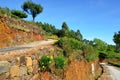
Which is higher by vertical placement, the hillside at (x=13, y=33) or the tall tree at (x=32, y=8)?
the tall tree at (x=32, y=8)

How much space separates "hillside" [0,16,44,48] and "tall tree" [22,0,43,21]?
27.6m

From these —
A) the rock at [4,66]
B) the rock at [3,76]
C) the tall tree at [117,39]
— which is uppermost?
the tall tree at [117,39]

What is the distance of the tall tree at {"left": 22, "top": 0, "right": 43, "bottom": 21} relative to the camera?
167ft

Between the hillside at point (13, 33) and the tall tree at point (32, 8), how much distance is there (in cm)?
2759

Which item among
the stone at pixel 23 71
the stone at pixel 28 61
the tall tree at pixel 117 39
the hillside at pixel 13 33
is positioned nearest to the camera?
the stone at pixel 23 71

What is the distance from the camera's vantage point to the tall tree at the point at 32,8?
167 feet

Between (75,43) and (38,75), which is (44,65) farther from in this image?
(75,43)

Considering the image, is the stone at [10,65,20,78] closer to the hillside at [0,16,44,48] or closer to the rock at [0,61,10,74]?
the rock at [0,61,10,74]

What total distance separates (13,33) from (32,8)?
3363 cm

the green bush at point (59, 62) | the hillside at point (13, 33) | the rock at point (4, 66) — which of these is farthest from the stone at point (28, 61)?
the hillside at point (13, 33)

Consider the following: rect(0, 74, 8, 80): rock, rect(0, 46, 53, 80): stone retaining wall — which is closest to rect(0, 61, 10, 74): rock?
rect(0, 46, 53, 80): stone retaining wall

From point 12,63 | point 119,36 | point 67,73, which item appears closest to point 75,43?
point 67,73

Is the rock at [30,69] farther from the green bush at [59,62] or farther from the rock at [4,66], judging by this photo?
the green bush at [59,62]

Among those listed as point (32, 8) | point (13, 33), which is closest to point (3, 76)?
point (13, 33)
